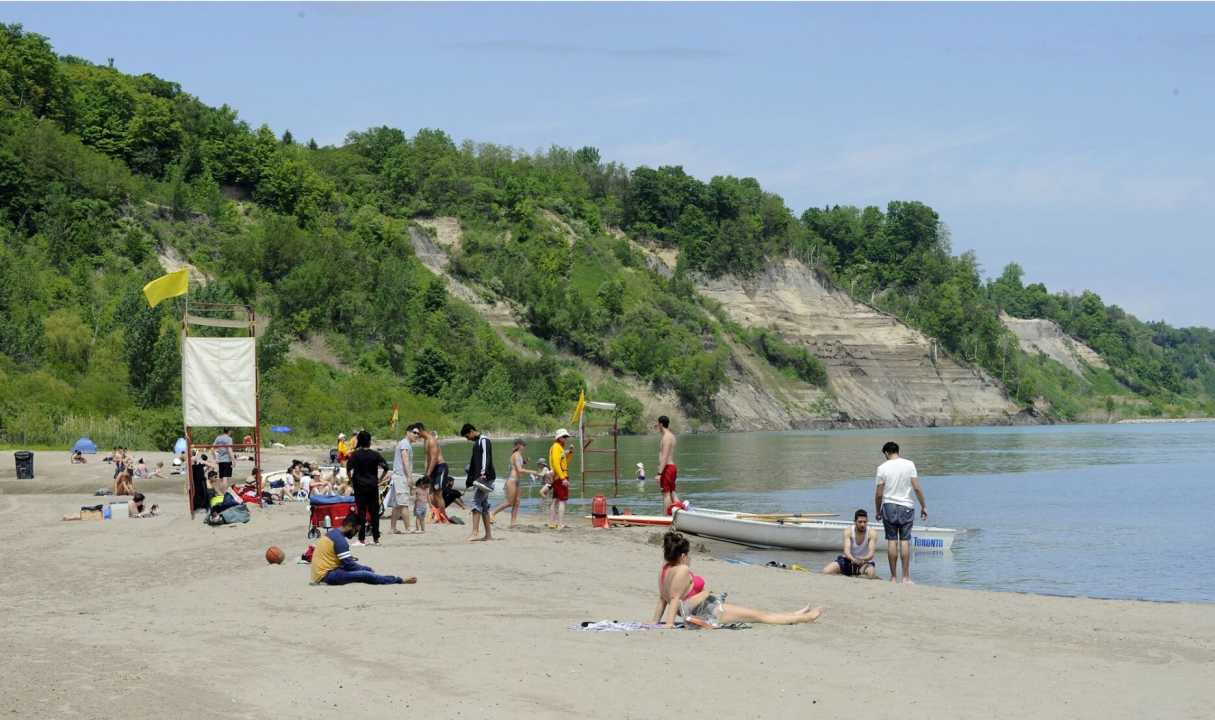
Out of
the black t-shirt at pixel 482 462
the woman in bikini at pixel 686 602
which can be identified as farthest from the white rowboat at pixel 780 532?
the woman in bikini at pixel 686 602

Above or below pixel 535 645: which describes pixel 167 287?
above

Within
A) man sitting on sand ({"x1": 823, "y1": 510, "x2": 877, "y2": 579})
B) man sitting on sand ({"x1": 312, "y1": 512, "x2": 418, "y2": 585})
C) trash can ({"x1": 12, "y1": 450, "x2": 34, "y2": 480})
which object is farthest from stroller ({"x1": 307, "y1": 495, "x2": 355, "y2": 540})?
trash can ({"x1": 12, "y1": 450, "x2": 34, "y2": 480})

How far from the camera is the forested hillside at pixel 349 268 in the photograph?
67.6 meters

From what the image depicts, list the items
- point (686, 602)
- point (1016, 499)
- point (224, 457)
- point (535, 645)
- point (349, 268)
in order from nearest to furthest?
point (535, 645) → point (686, 602) → point (224, 457) → point (1016, 499) → point (349, 268)

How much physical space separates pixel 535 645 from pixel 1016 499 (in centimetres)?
3410

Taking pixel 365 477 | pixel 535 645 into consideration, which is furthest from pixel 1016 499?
pixel 535 645

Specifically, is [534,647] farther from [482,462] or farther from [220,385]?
[220,385]

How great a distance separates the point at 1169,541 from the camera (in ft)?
101

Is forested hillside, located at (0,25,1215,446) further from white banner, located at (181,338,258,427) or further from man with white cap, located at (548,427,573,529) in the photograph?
man with white cap, located at (548,427,573,529)

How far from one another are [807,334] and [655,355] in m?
26.6

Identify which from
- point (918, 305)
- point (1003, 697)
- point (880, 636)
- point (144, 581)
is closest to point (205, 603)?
point (144, 581)

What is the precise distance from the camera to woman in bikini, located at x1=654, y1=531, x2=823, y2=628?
1359 cm

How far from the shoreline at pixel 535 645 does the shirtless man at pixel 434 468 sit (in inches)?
163

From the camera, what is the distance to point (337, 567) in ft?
54.6
